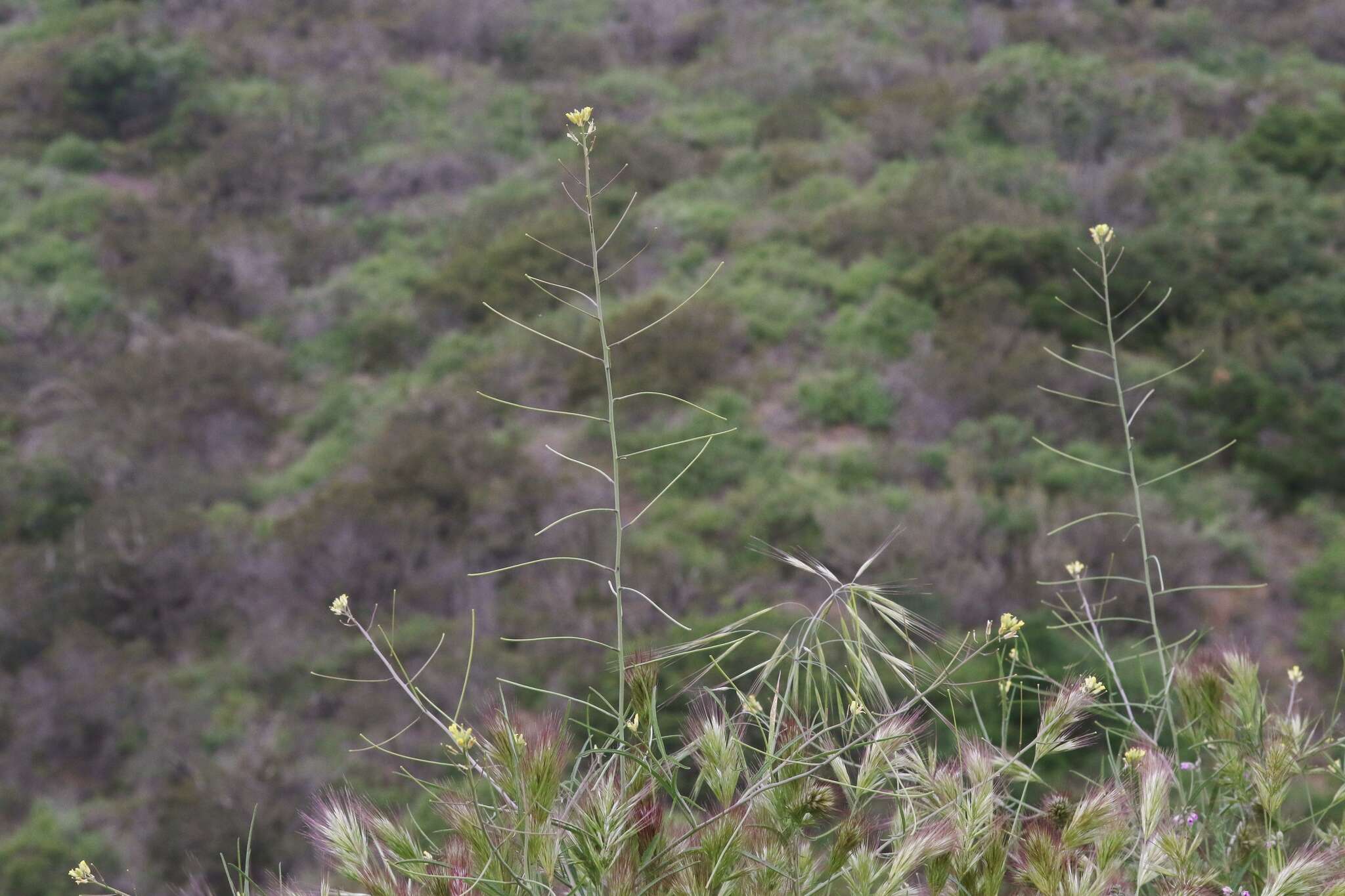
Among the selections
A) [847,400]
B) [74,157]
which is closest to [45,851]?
[847,400]

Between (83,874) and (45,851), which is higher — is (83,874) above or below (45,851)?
above

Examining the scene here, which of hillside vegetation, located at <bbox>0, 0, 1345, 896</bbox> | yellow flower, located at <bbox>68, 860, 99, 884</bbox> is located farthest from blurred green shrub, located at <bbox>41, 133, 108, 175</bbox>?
yellow flower, located at <bbox>68, 860, 99, 884</bbox>

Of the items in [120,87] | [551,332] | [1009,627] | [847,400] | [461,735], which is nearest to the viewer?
[461,735]

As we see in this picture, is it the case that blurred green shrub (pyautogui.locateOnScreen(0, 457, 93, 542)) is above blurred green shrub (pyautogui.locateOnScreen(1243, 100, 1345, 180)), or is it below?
below

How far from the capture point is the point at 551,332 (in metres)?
11.4

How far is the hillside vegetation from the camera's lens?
8117 mm

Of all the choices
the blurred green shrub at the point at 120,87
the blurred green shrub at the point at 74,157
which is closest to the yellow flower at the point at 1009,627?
the blurred green shrub at the point at 74,157

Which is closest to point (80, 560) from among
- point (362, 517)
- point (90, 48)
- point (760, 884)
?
point (362, 517)

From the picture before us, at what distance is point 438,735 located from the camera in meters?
7.48

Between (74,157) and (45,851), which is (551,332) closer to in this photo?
(45,851)

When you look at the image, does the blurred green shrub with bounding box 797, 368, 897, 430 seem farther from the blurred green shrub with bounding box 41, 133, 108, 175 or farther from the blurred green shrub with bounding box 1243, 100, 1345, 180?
the blurred green shrub with bounding box 41, 133, 108, 175

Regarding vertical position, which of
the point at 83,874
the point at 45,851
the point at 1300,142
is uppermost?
the point at 83,874

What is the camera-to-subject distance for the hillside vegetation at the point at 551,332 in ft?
26.6

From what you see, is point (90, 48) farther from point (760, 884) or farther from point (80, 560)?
point (760, 884)
